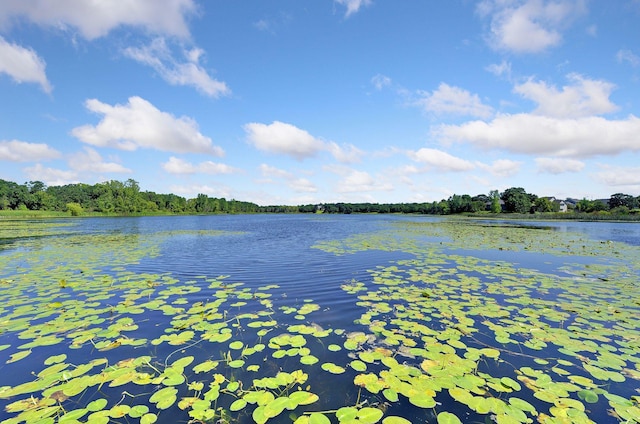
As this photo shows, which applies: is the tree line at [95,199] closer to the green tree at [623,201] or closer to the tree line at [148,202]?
the tree line at [148,202]

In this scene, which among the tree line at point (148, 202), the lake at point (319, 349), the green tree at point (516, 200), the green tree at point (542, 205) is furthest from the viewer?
the green tree at point (516, 200)

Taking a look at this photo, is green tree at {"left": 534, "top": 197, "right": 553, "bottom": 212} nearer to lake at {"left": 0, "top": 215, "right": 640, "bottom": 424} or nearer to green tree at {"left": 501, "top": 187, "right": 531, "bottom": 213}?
green tree at {"left": 501, "top": 187, "right": 531, "bottom": 213}

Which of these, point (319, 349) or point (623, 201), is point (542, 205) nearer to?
point (623, 201)

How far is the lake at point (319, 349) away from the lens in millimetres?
3373

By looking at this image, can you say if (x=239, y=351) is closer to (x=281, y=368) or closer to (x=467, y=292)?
(x=281, y=368)

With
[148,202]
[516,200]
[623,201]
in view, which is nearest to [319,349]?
[516,200]

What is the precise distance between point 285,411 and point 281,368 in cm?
92

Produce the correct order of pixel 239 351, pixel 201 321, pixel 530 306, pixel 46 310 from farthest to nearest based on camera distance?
1. pixel 530 306
2. pixel 46 310
3. pixel 201 321
4. pixel 239 351

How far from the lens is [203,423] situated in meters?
3.10

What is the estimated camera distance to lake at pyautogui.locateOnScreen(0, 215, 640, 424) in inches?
133

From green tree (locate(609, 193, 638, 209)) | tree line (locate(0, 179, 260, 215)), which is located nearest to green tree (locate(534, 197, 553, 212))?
green tree (locate(609, 193, 638, 209))

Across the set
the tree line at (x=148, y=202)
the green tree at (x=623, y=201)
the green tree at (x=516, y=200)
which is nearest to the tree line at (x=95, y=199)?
the tree line at (x=148, y=202)

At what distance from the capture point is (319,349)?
4.88 m

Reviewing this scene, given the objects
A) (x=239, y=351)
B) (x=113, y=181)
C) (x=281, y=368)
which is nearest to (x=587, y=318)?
(x=281, y=368)
